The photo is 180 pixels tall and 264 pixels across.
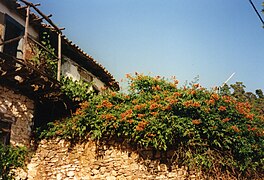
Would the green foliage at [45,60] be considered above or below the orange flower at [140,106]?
above

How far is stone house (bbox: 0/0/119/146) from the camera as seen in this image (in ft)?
29.8

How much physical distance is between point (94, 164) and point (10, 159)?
7.56 feet

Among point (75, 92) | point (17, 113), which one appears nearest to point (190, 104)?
point (75, 92)

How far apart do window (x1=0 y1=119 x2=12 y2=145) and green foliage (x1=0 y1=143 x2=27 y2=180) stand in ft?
1.21

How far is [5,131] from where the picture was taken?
945 centimetres

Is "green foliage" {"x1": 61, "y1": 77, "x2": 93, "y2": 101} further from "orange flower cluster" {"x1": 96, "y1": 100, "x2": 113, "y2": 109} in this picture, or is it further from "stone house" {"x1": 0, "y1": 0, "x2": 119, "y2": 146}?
"orange flower cluster" {"x1": 96, "y1": 100, "x2": 113, "y2": 109}

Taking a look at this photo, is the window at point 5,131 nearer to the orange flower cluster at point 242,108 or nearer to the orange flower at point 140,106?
the orange flower at point 140,106

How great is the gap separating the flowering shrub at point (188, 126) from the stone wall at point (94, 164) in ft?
1.06

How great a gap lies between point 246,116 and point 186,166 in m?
2.32

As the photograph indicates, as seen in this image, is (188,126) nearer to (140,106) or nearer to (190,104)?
(190,104)

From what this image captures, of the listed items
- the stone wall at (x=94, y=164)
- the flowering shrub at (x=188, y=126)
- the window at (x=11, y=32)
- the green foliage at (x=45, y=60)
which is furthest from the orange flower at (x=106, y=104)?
the window at (x=11, y=32)

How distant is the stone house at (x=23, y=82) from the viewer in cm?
909

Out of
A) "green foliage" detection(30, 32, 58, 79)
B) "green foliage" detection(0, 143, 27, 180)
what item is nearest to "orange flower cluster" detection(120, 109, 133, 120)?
"green foliage" detection(0, 143, 27, 180)

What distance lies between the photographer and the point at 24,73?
29.2 ft
